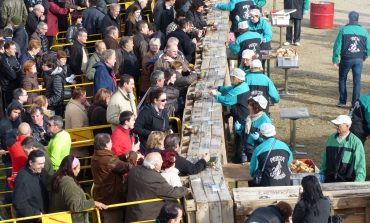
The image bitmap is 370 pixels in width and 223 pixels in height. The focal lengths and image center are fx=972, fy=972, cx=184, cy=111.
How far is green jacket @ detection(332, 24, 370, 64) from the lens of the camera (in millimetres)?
20344

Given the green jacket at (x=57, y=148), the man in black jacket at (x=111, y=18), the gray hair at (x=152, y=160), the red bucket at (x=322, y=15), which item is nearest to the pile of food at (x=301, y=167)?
the gray hair at (x=152, y=160)

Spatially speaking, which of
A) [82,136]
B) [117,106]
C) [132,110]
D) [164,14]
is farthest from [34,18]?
[117,106]

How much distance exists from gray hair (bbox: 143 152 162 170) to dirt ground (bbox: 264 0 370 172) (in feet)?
20.3

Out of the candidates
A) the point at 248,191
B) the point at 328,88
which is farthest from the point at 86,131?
the point at 328,88

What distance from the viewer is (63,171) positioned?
12.4m

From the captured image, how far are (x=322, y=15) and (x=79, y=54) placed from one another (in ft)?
39.4

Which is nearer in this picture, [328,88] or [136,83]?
[136,83]

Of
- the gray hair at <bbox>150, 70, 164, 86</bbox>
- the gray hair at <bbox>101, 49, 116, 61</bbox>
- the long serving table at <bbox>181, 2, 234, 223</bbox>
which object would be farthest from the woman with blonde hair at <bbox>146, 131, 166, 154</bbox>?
the gray hair at <bbox>101, 49, 116, 61</bbox>

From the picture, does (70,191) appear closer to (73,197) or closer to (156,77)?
(73,197)

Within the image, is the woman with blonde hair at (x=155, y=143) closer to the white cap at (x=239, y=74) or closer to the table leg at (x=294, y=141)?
the white cap at (x=239, y=74)

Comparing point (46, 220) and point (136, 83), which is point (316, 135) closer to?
point (136, 83)

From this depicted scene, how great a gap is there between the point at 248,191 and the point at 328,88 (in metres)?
10.6

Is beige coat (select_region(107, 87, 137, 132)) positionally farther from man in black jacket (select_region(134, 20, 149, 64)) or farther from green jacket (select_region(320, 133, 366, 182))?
man in black jacket (select_region(134, 20, 149, 64))

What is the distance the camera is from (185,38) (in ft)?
62.1
